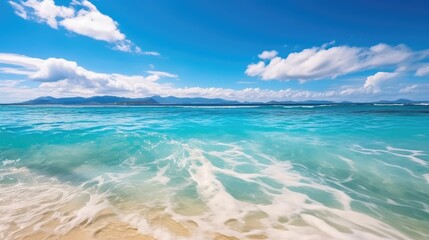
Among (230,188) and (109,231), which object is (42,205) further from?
(230,188)

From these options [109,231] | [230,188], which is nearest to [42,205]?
[109,231]

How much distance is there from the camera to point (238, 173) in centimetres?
940

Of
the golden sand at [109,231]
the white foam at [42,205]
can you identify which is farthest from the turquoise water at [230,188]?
the golden sand at [109,231]

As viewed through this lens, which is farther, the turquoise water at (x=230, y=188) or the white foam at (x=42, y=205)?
the turquoise water at (x=230, y=188)

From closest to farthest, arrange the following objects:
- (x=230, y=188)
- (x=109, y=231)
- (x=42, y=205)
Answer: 1. (x=109, y=231)
2. (x=42, y=205)
3. (x=230, y=188)

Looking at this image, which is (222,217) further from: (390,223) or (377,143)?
(377,143)

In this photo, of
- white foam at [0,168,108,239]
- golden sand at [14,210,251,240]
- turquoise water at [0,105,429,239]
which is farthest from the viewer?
turquoise water at [0,105,429,239]

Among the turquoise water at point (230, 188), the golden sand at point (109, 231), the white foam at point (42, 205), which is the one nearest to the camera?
the golden sand at point (109, 231)

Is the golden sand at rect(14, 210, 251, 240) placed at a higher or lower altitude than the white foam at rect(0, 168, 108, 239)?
higher

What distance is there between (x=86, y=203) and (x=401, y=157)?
14645 mm

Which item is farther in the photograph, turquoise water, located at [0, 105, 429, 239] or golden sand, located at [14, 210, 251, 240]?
turquoise water, located at [0, 105, 429, 239]

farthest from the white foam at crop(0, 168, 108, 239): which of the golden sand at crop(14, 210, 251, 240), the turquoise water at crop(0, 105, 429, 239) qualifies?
the golden sand at crop(14, 210, 251, 240)

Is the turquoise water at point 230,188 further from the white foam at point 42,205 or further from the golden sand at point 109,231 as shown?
the golden sand at point 109,231

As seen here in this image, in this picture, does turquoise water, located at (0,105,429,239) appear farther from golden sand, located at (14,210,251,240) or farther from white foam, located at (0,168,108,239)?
golden sand, located at (14,210,251,240)
